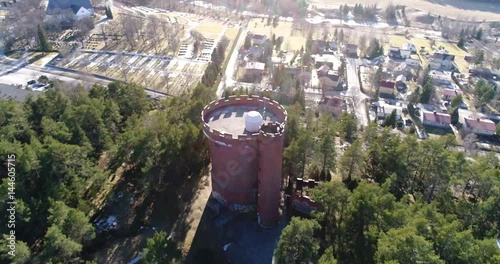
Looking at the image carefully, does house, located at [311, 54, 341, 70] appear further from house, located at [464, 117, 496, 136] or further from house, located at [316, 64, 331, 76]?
house, located at [464, 117, 496, 136]

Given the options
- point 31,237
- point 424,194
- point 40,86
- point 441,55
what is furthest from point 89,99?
point 441,55

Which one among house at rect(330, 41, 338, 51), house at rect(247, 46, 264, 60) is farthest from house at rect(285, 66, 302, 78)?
house at rect(330, 41, 338, 51)

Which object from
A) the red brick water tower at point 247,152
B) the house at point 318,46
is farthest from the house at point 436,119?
the red brick water tower at point 247,152

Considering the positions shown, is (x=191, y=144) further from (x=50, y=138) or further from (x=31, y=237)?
(x=31, y=237)

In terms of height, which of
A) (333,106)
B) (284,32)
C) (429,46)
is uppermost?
(284,32)

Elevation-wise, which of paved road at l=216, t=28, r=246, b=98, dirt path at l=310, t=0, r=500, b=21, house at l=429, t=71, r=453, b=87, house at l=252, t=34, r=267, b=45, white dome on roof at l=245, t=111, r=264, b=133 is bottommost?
house at l=429, t=71, r=453, b=87

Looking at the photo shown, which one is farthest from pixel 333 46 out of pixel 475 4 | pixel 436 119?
pixel 475 4

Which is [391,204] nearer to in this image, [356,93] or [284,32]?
[356,93]

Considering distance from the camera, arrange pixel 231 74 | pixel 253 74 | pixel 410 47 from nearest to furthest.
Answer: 1. pixel 253 74
2. pixel 231 74
3. pixel 410 47
